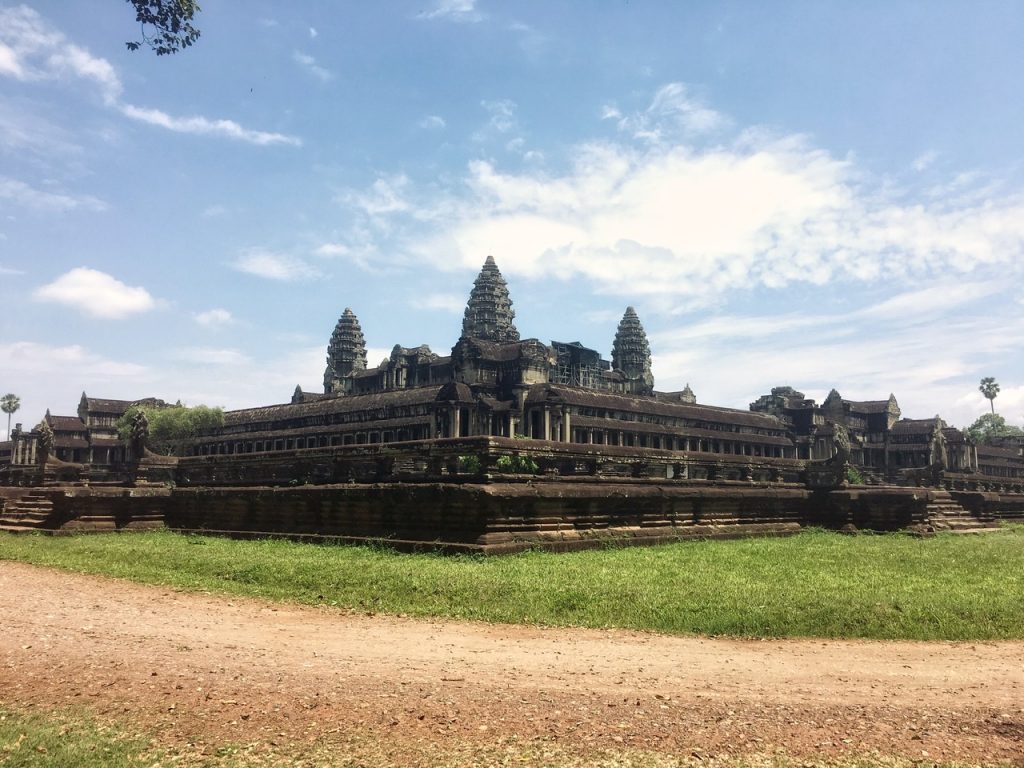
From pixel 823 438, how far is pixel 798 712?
72.8 meters

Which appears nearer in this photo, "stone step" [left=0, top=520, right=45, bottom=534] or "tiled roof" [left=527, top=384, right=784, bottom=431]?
"stone step" [left=0, top=520, right=45, bottom=534]

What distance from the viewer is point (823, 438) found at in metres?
74.2

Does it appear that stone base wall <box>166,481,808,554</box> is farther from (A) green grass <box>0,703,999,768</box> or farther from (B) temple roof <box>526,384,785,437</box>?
(B) temple roof <box>526,384,785,437</box>

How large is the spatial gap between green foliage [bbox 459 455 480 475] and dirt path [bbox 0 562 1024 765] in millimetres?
15068

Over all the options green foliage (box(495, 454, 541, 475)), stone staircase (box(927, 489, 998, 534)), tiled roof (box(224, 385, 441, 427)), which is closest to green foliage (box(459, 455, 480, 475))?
green foliage (box(495, 454, 541, 475))

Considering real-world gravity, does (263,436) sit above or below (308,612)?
above

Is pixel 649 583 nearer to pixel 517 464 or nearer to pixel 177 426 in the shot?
pixel 517 464

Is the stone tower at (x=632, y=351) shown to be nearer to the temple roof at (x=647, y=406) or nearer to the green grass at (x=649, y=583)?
the temple roof at (x=647, y=406)

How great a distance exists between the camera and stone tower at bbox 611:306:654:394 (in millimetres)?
93500

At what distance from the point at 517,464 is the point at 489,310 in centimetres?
6148

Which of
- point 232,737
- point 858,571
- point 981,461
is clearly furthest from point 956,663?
point 981,461

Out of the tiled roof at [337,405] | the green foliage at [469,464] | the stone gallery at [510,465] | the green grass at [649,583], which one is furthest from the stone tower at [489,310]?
the green grass at [649,583]

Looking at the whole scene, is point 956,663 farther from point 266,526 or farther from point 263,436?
point 263,436

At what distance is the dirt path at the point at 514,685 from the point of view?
6.21 m
